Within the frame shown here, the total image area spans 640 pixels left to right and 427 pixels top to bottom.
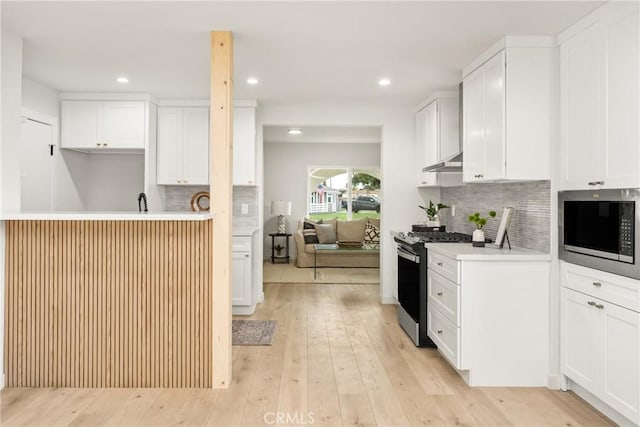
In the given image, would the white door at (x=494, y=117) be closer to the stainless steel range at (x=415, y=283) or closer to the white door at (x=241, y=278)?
the stainless steel range at (x=415, y=283)

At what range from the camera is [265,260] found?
9.02 meters

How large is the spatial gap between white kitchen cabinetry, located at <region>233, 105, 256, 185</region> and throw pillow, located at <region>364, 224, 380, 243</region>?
363cm

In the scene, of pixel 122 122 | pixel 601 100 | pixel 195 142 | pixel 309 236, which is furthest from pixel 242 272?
pixel 309 236

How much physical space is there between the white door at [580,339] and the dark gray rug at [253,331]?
224cm

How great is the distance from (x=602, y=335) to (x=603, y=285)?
28 cm

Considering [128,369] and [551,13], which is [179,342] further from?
[551,13]

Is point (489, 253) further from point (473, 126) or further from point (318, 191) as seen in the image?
point (318, 191)

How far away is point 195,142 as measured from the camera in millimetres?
5102

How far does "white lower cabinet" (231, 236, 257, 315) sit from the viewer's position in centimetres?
476

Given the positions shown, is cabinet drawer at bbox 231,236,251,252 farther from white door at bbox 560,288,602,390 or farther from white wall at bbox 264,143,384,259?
white wall at bbox 264,143,384,259

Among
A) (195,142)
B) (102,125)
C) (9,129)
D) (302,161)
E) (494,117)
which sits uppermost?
(302,161)

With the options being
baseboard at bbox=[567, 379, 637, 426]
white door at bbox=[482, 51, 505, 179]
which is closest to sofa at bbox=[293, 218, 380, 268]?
white door at bbox=[482, 51, 505, 179]

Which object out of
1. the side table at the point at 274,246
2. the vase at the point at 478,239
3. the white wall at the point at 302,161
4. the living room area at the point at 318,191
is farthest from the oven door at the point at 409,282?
the white wall at the point at 302,161

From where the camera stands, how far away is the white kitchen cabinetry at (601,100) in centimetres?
233
